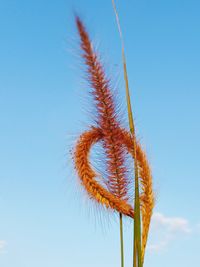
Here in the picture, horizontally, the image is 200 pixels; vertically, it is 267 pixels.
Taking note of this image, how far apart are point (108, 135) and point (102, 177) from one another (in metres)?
0.25

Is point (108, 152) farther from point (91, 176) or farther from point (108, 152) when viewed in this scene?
point (91, 176)

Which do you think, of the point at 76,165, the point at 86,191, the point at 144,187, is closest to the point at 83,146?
the point at 76,165

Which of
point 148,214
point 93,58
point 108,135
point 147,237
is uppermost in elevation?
point 93,58

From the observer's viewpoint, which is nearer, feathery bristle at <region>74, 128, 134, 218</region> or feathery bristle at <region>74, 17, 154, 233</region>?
feathery bristle at <region>74, 17, 154, 233</region>

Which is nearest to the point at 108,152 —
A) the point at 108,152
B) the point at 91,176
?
the point at 108,152

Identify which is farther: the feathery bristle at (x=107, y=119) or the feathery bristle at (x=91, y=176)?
the feathery bristle at (x=91, y=176)

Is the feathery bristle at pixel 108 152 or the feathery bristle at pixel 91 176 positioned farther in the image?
the feathery bristle at pixel 91 176

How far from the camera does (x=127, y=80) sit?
158 cm

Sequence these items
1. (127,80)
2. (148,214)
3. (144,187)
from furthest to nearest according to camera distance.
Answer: (144,187) < (148,214) < (127,80)

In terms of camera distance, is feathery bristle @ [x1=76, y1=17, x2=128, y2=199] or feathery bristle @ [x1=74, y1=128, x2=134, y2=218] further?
feathery bristle @ [x1=74, y1=128, x2=134, y2=218]

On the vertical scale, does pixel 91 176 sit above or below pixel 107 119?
below

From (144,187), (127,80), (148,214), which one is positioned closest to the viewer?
(127,80)

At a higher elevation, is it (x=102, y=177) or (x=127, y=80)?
(x=127, y=80)

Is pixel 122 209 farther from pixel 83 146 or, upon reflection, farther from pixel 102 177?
pixel 83 146
